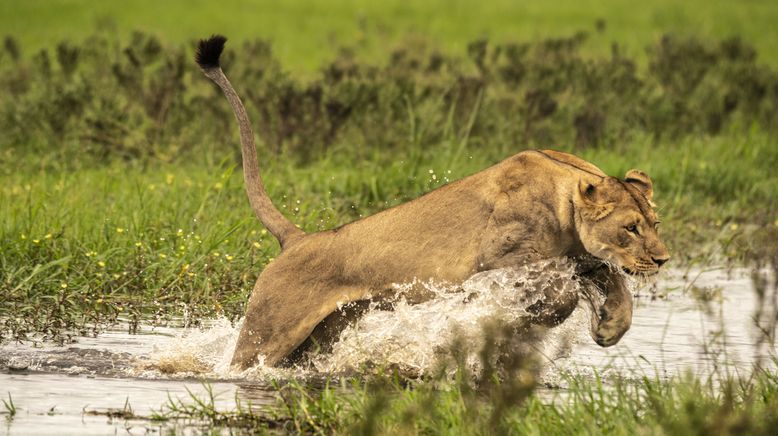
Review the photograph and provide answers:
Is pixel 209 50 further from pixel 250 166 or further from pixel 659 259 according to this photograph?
pixel 659 259

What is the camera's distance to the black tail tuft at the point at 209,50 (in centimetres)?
691

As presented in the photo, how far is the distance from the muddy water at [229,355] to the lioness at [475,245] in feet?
0.32

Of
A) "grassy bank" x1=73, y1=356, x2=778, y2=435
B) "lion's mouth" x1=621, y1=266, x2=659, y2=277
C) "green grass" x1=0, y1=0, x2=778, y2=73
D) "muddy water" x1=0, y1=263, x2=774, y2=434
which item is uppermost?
"green grass" x1=0, y1=0, x2=778, y2=73

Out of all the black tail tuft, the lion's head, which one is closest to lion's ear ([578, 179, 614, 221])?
the lion's head

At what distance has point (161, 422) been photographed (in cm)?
541

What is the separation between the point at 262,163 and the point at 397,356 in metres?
5.30

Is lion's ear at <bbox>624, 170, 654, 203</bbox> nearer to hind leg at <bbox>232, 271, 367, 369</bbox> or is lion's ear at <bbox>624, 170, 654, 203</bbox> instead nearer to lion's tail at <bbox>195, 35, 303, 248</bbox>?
hind leg at <bbox>232, 271, 367, 369</bbox>

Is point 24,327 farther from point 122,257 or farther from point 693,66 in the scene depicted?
point 693,66

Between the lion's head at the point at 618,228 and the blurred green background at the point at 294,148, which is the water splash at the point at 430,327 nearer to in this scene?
the lion's head at the point at 618,228

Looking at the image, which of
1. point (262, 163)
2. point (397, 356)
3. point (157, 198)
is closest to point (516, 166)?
point (397, 356)

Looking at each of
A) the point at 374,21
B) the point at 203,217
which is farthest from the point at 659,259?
the point at 374,21

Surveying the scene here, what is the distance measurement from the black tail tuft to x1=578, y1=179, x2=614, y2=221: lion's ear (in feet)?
6.25

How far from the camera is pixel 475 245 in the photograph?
6250 millimetres

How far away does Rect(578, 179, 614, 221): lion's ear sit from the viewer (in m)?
5.92
